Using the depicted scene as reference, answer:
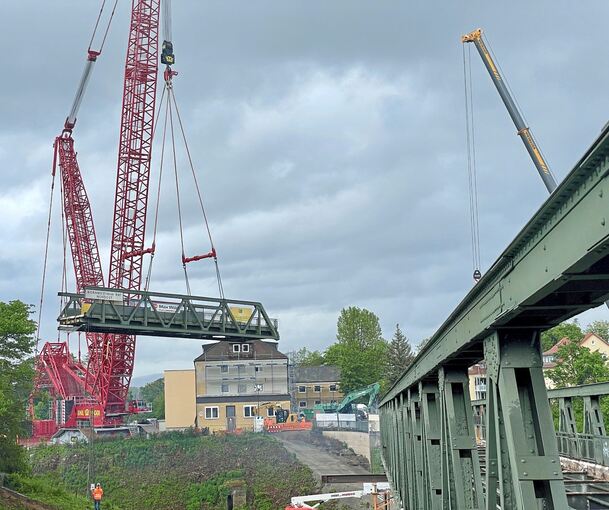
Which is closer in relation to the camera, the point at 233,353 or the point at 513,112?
the point at 513,112

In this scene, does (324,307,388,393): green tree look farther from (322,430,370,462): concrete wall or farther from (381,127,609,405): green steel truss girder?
(381,127,609,405): green steel truss girder

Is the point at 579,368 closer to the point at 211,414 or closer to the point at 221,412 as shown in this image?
the point at 221,412

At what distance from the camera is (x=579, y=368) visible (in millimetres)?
56844

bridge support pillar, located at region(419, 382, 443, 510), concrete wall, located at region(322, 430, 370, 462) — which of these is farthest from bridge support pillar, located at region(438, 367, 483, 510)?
concrete wall, located at region(322, 430, 370, 462)

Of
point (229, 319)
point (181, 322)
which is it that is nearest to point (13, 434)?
point (181, 322)

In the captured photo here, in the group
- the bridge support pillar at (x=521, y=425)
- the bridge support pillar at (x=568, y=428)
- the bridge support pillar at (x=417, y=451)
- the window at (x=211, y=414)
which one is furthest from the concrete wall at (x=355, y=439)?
the bridge support pillar at (x=521, y=425)

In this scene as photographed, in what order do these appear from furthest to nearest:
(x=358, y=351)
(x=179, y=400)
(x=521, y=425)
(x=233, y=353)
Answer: (x=358, y=351) → (x=233, y=353) → (x=179, y=400) → (x=521, y=425)

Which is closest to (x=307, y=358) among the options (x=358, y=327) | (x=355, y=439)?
(x=358, y=327)

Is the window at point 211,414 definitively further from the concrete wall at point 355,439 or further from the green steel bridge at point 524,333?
the green steel bridge at point 524,333

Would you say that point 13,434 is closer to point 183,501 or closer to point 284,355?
point 183,501

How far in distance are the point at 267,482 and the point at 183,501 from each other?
6033 millimetres

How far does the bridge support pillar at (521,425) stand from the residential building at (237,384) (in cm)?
7597

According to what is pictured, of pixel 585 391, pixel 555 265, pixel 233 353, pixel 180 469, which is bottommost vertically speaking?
pixel 180 469

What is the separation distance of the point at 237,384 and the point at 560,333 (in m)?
47.6
